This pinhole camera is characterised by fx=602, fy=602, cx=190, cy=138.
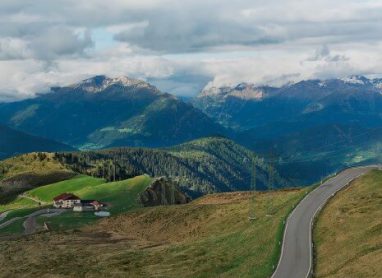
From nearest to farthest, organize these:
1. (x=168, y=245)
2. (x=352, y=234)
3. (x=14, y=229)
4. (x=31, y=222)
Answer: (x=352, y=234) < (x=168, y=245) < (x=14, y=229) < (x=31, y=222)

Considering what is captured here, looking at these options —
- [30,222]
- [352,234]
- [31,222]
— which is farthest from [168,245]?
[30,222]

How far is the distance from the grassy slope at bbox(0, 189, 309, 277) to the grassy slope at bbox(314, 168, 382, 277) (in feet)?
23.0

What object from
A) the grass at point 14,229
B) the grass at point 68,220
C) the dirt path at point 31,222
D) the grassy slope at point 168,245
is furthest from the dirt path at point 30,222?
the grassy slope at point 168,245

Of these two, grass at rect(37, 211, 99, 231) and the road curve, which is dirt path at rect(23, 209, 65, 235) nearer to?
grass at rect(37, 211, 99, 231)

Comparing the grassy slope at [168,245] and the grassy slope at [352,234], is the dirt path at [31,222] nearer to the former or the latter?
the grassy slope at [168,245]

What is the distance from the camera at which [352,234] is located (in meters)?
81.4

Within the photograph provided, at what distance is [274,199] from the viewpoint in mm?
129250

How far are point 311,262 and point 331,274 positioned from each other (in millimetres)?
6459

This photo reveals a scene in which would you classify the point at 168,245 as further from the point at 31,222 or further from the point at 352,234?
the point at 31,222

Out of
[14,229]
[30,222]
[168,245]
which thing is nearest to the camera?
[168,245]

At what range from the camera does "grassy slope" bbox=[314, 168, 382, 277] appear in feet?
225

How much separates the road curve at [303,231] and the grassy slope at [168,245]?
5.51 feet

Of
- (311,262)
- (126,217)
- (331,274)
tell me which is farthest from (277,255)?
(126,217)

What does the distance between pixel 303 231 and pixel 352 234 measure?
34.7 feet
